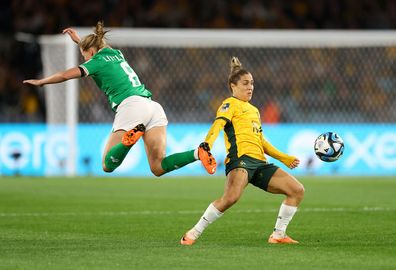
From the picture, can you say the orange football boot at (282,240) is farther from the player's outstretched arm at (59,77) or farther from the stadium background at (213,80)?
the stadium background at (213,80)

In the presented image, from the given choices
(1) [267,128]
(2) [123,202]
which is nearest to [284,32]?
(1) [267,128]

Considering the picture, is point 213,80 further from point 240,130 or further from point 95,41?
point 240,130

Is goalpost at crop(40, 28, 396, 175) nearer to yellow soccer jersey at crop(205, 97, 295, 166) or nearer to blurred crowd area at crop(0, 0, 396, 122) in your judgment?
blurred crowd area at crop(0, 0, 396, 122)

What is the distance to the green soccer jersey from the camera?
1047 cm

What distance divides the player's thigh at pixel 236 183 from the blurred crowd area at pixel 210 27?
16.3 meters

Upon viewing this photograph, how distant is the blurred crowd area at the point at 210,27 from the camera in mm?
27172

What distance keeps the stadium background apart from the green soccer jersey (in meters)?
13.3

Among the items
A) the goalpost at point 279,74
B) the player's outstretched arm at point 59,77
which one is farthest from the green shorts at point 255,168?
the goalpost at point 279,74

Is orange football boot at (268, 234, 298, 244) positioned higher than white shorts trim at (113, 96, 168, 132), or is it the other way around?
white shorts trim at (113, 96, 168, 132)

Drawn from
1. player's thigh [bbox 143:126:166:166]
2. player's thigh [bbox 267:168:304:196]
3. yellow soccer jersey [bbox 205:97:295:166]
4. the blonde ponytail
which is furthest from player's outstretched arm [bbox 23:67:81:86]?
player's thigh [bbox 267:168:304:196]

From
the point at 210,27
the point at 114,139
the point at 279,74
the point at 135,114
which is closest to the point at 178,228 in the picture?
the point at 114,139

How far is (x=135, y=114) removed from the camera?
10531 mm

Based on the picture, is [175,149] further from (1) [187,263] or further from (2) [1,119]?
(1) [187,263]

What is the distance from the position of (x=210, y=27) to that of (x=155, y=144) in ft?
63.6
